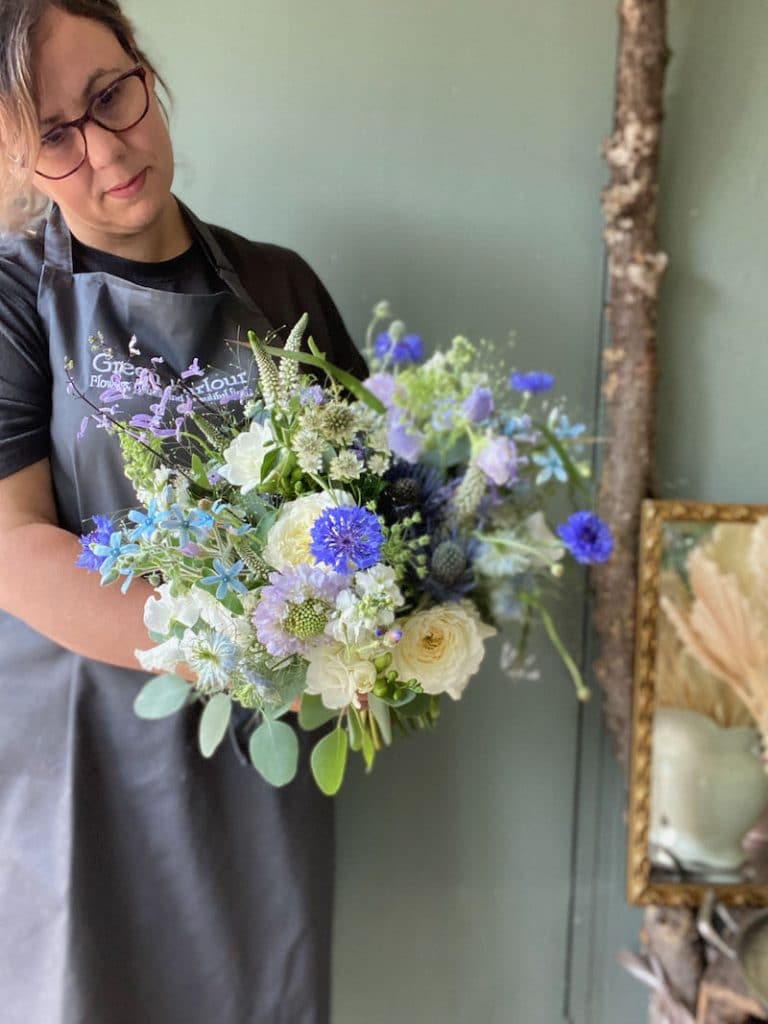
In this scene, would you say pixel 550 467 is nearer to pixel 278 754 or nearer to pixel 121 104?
pixel 278 754

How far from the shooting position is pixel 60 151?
672 millimetres

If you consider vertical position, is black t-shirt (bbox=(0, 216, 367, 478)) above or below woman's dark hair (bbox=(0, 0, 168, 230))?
below

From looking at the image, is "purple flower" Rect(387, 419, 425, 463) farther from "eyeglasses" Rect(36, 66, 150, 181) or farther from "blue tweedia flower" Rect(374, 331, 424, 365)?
"eyeglasses" Rect(36, 66, 150, 181)

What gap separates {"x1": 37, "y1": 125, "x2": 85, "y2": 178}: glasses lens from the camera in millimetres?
664

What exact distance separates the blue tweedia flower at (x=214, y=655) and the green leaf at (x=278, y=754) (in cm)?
20

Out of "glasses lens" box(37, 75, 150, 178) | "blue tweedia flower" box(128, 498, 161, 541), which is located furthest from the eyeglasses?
"blue tweedia flower" box(128, 498, 161, 541)

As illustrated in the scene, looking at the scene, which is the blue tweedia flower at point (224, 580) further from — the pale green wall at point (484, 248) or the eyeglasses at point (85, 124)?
the pale green wall at point (484, 248)

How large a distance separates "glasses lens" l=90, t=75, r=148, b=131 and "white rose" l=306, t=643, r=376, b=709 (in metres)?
0.51

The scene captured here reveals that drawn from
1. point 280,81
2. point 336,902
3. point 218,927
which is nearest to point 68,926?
point 218,927

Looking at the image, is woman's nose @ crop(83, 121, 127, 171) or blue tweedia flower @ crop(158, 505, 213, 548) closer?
blue tweedia flower @ crop(158, 505, 213, 548)

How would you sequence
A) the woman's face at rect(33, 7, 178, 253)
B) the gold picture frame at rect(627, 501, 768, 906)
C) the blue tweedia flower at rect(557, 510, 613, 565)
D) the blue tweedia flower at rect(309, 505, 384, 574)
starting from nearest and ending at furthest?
the blue tweedia flower at rect(309, 505, 384, 574)
the woman's face at rect(33, 7, 178, 253)
the blue tweedia flower at rect(557, 510, 613, 565)
the gold picture frame at rect(627, 501, 768, 906)

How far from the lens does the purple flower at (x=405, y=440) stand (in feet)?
2.53

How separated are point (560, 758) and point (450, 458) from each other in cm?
55

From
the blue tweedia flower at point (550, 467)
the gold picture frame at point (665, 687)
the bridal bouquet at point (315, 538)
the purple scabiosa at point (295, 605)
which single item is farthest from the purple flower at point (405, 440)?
the gold picture frame at point (665, 687)
